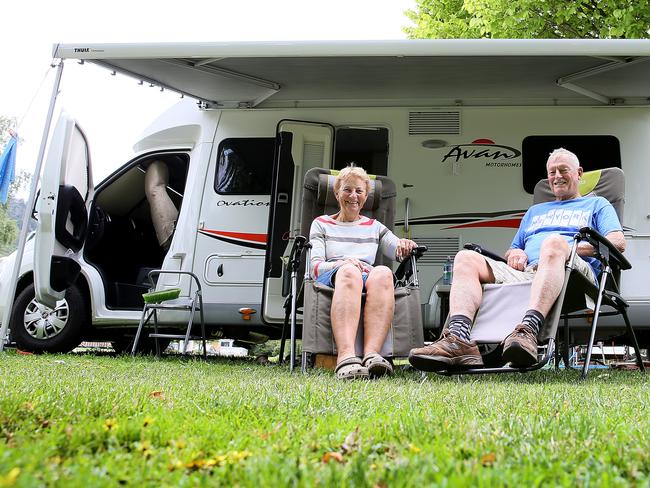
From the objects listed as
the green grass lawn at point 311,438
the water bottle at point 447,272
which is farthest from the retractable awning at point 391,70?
the green grass lawn at point 311,438

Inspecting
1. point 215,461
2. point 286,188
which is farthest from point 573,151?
point 215,461

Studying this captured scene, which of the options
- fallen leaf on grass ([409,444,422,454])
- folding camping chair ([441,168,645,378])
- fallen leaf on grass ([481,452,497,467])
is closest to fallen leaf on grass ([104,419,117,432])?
fallen leaf on grass ([409,444,422,454])

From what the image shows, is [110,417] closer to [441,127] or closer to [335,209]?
[335,209]

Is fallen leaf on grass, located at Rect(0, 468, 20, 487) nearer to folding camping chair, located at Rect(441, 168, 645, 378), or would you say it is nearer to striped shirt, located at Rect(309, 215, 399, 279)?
folding camping chair, located at Rect(441, 168, 645, 378)

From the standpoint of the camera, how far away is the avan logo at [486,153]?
5.48 metres

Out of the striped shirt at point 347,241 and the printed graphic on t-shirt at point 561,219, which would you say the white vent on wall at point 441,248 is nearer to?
the striped shirt at point 347,241

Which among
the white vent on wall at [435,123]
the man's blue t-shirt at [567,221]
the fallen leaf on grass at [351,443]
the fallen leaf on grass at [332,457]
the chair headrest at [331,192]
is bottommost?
the fallen leaf on grass at [351,443]

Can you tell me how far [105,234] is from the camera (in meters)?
6.35

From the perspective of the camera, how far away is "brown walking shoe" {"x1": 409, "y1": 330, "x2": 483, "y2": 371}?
10.8 feet

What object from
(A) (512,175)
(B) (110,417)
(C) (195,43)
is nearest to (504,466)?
(B) (110,417)

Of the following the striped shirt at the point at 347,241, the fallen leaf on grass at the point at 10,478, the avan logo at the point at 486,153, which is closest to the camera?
the fallen leaf on grass at the point at 10,478

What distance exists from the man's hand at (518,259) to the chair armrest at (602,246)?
0.38m

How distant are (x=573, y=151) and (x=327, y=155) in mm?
1900

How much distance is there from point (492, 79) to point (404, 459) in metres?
4.46
